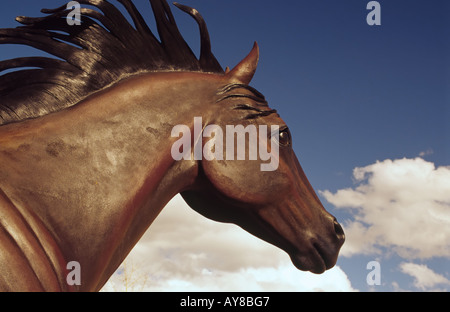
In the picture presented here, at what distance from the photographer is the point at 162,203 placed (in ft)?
7.40

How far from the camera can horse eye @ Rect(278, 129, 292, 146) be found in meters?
2.65

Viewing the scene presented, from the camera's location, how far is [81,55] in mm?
2291

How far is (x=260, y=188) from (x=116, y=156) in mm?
820

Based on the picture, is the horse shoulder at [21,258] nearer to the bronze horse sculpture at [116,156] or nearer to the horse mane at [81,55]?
the bronze horse sculpture at [116,156]

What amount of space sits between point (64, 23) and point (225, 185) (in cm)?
131

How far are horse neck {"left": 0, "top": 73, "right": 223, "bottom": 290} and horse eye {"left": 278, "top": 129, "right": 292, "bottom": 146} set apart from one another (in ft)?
1.88

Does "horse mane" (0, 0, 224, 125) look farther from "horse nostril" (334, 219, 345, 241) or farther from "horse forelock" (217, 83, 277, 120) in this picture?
"horse nostril" (334, 219, 345, 241)
